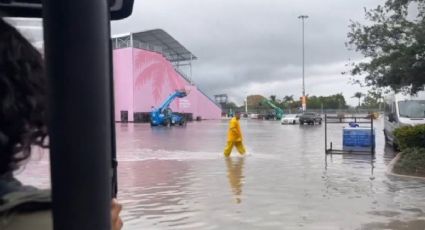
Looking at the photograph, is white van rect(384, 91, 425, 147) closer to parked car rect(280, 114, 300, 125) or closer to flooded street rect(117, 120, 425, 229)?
flooded street rect(117, 120, 425, 229)

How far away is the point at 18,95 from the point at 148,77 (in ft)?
214

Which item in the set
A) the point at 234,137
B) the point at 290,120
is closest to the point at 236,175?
the point at 234,137

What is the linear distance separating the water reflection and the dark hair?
7531 mm

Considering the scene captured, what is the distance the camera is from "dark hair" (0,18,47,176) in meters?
1.16

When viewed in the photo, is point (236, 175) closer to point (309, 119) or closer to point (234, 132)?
point (234, 132)

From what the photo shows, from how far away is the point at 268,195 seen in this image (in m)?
9.30

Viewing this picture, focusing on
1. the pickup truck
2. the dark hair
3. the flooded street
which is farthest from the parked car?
the dark hair

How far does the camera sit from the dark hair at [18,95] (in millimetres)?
1163

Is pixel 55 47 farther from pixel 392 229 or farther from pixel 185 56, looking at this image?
pixel 185 56

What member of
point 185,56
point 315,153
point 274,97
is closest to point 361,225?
point 315,153

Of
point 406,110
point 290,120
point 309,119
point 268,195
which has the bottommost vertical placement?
point 268,195

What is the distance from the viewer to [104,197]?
3.62 feet

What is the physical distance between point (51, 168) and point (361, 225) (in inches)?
253

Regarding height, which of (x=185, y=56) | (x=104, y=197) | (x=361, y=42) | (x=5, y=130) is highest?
(x=185, y=56)
